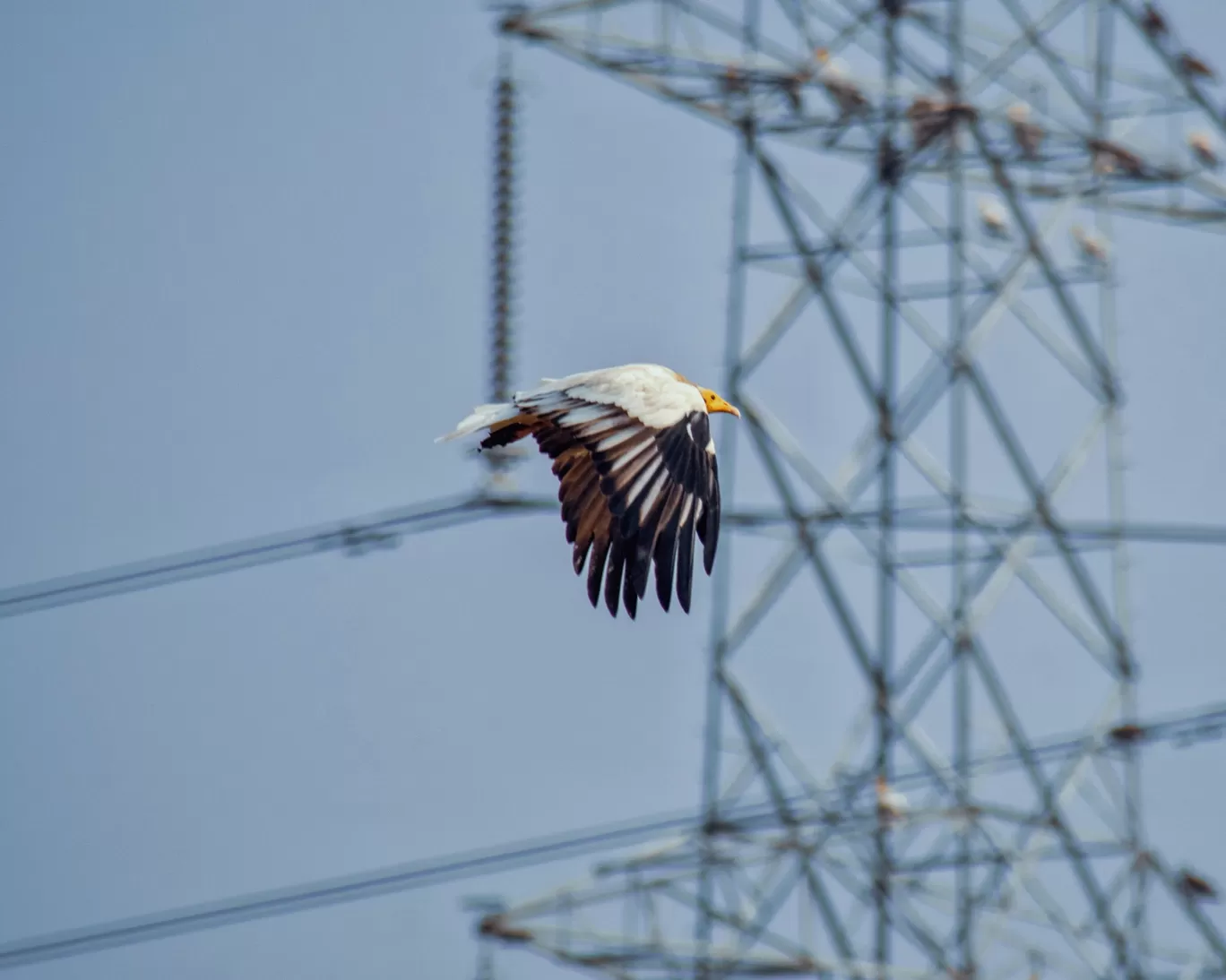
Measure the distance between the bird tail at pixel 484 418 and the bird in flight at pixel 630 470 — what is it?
16mm

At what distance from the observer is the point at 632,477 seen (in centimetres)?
1839

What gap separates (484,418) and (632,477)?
1.28m

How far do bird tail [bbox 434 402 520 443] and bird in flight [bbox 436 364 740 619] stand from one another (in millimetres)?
16

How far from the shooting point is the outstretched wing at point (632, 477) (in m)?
18.2

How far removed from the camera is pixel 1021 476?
2847 centimetres

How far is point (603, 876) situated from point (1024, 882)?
10.1ft

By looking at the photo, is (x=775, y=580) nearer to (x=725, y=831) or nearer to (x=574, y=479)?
(x=725, y=831)

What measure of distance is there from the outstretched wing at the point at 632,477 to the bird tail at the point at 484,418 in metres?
0.16

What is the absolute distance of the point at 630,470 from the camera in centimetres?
1844

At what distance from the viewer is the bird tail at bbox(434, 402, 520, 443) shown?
1917cm

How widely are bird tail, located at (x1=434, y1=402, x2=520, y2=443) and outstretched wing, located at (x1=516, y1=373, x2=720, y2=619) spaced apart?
0.52 feet

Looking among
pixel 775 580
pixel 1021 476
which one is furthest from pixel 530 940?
pixel 1021 476

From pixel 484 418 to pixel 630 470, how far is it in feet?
4.04

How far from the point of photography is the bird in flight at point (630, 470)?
18.2 meters
